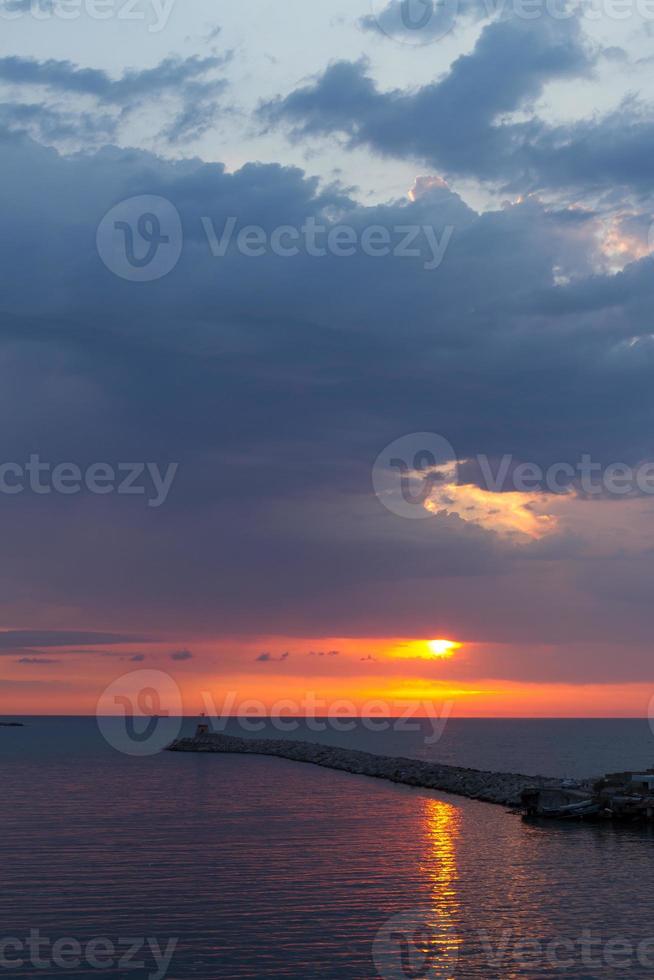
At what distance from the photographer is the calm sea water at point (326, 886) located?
3003cm

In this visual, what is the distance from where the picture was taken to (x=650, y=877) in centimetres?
4391

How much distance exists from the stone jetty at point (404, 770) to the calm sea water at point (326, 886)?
5.07 m

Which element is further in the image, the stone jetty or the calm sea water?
the stone jetty

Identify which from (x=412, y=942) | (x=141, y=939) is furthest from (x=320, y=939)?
(x=141, y=939)

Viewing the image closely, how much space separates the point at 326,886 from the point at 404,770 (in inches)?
2348

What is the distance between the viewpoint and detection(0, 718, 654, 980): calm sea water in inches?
1182

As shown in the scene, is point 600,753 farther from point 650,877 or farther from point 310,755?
point 650,877

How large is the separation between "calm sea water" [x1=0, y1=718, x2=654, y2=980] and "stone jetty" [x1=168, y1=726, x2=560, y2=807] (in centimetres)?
507

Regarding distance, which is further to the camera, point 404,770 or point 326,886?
point 404,770

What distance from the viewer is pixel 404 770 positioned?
322ft

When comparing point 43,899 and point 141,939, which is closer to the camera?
point 141,939

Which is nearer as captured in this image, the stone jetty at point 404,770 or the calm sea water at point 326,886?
the calm sea water at point 326,886

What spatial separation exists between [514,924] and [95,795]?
52.4 m

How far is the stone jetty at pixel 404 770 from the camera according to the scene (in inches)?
3078
